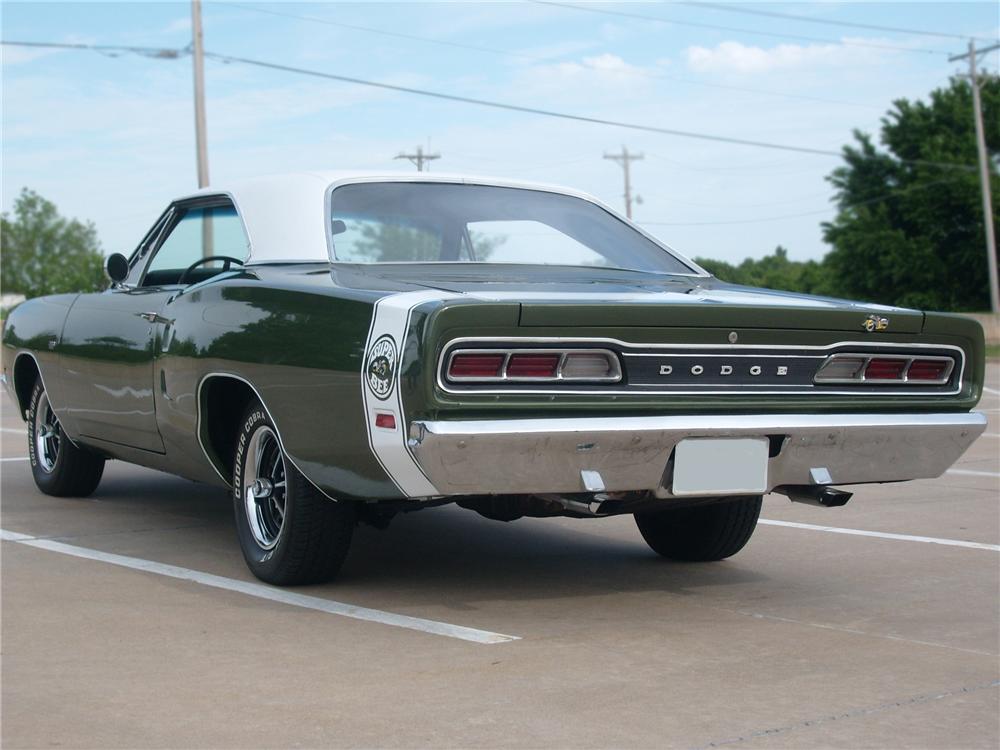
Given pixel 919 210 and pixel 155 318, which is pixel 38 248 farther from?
pixel 155 318

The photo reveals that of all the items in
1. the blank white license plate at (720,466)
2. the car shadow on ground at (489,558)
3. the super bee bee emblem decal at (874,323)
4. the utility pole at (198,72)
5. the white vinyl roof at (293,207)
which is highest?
the utility pole at (198,72)

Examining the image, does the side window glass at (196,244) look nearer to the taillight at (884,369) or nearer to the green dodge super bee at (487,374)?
the green dodge super bee at (487,374)

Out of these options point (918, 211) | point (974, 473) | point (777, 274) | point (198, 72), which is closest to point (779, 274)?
point (777, 274)

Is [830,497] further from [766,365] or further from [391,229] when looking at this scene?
[391,229]

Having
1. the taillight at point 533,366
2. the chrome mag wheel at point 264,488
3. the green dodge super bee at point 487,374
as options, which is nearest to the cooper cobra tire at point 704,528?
the green dodge super bee at point 487,374

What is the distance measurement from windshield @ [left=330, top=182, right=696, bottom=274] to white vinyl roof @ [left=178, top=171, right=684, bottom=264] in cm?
5

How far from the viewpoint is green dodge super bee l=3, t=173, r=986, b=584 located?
401 centimetres

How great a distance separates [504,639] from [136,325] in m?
2.47

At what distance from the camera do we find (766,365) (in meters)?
4.38

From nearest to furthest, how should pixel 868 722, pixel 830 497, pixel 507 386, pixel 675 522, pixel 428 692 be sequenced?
pixel 868 722 < pixel 428 692 < pixel 507 386 < pixel 830 497 < pixel 675 522

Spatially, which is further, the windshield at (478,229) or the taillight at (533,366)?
the windshield at (478,229)

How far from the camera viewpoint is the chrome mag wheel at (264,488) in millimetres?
4945

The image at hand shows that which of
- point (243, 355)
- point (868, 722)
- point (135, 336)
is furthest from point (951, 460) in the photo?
point (135, 336)

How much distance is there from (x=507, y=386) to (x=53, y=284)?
378 ft
